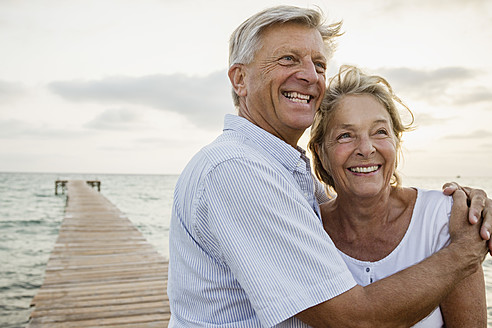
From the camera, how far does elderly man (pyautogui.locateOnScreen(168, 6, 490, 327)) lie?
1390 mm

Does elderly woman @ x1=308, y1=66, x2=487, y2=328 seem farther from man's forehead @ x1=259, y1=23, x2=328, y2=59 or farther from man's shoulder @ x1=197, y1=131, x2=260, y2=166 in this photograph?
man's shoulder @ x1=197, y1=131, x2=260, y2=166

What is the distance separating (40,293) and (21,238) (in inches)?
438

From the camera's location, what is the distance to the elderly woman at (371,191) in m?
2.07

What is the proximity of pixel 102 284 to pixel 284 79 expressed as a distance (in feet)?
15.4

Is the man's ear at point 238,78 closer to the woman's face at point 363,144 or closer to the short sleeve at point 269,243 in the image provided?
the woman's face at point 363,144

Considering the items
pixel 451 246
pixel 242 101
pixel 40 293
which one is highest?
pixel 242 101

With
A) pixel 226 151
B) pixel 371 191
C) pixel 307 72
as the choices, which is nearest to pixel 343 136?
pixel 371 191

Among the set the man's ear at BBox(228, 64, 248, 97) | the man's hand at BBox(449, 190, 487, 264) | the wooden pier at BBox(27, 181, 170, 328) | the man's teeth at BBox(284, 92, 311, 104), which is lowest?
the wooden pier at BBox(27, 181, 170, 328)

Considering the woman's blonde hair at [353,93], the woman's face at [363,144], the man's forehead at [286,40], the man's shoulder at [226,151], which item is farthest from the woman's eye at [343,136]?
the man's shoulder at [226,151]

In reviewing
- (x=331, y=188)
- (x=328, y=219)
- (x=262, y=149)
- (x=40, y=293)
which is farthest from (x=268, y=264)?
(x=40, y=293)

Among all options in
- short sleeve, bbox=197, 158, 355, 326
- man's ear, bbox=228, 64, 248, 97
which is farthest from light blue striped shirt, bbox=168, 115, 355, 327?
man's ear, bbox=228, 64, 248, 97

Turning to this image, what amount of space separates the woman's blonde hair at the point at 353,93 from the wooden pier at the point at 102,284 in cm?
298

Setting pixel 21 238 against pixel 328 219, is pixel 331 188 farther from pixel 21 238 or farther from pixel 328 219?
pixel 21 238

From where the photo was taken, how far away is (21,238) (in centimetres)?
1489
